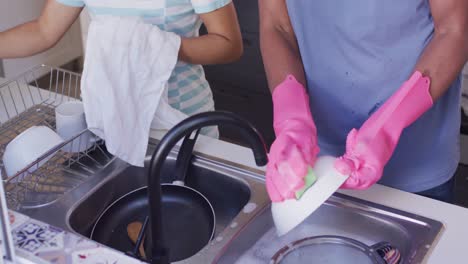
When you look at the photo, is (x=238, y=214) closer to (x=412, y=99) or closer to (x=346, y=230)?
(x=346, y=230)

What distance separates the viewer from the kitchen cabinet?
2.90 metres

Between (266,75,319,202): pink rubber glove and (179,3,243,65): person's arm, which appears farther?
(179,3,243,65): person's arm

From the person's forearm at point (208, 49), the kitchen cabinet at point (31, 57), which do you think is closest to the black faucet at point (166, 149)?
the person's forearm at point (208, 49)

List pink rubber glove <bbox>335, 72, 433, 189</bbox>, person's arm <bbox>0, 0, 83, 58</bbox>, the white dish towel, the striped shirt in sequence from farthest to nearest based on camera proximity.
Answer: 1. person's arm <bbox>0, 0, 83, 58</bbox>
2. the striped shirt
3. the white dish towel
4. pink rubber glove <bbox>335, 72, 433, 189</bbox>

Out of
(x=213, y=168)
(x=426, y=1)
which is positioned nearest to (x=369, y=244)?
(x=213, y=168)

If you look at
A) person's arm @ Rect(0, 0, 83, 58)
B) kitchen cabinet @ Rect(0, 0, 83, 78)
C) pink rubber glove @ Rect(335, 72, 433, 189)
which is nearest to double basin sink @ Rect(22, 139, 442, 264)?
pink rubber glove @ Rect(335, 72, 433, 189)

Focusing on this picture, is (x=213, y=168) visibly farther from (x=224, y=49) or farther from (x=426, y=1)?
(x=426, y=1)

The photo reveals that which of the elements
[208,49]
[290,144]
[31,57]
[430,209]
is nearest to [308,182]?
[290,144]

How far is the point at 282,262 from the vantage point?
34.0 inches

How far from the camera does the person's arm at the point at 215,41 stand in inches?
48.5

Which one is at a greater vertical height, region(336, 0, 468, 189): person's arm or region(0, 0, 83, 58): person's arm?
region(336, 0, 468, 189): person's arm

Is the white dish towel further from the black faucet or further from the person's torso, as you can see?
the black faucet

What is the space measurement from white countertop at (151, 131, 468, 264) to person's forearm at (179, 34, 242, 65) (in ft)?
0.72

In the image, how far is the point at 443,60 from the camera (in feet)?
3.20
